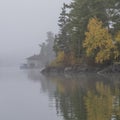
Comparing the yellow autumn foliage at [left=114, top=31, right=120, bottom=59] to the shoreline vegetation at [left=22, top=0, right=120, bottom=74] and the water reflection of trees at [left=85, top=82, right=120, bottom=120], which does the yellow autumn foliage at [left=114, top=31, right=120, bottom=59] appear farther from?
the water reflection of trees at [left=85, top=82, right=120, bottom=120]

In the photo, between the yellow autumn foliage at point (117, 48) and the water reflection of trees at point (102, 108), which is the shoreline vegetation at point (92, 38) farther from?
the water reflection of trees at point (102, 108)

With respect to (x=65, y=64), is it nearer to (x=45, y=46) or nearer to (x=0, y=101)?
(x=0, y=101)

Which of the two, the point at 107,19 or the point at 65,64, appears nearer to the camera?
the point at 107,19

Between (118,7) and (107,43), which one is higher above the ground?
(118,7)

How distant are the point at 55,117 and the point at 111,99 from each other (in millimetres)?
5330

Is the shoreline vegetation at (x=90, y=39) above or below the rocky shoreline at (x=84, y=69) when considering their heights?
above

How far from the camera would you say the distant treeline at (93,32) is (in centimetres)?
5966

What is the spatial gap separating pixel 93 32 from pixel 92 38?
85cm

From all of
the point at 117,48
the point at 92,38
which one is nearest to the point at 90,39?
the point at 92,38

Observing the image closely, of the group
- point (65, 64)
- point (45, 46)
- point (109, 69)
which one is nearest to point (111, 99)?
point (109, 69)

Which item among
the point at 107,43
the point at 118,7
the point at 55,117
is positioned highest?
the point at 118,7

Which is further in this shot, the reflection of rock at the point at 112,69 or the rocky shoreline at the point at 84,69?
the rocky shoreline at the point at 84,69

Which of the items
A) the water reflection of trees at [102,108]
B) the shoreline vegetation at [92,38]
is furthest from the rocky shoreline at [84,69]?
the water reflection of trees at [102,108]

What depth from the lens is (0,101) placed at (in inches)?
935
